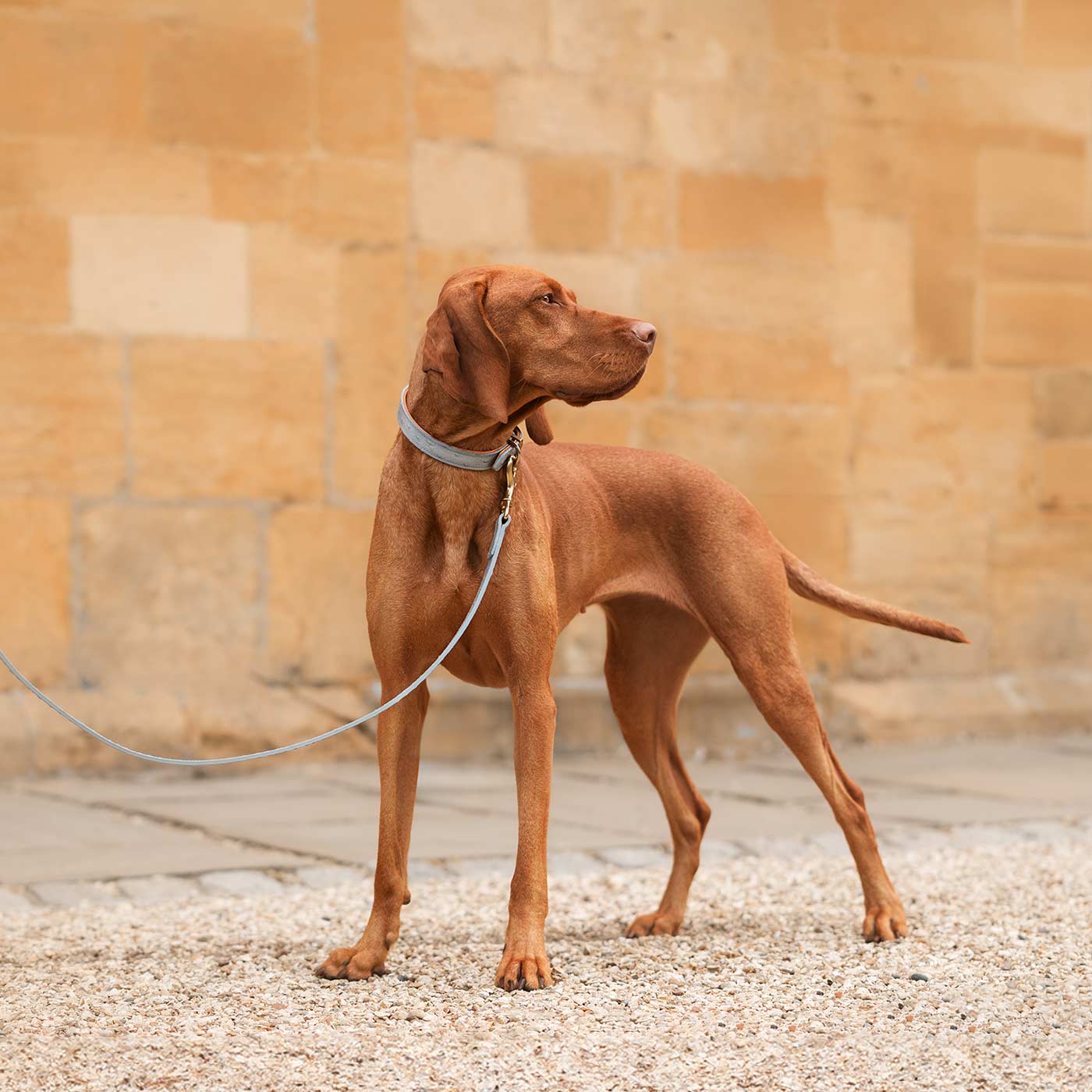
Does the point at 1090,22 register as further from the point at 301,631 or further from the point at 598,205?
the point at 301,631

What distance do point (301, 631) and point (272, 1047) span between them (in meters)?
4.29

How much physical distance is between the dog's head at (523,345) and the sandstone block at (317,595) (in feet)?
12.8

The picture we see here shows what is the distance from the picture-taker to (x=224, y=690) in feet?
23.9

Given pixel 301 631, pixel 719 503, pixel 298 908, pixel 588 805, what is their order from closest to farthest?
pixel 719 503, pixel 298 908, pixel 588 805, pixel 301 631

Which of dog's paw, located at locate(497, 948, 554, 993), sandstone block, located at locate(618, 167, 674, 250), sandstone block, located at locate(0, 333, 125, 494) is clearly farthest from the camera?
sandstone block, located at locate(618, 167, 674, 250)

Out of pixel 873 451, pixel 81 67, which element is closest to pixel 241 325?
pixel 81 67

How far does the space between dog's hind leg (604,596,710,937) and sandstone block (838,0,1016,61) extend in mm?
4751

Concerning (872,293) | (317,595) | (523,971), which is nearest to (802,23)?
(872,293)

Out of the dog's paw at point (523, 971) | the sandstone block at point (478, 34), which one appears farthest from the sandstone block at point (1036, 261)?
the dog's paw at point (523, 971)

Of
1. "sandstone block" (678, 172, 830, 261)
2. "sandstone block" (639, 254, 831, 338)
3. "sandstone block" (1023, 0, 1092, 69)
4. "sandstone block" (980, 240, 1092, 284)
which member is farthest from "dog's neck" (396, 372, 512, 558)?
"sandstone block" (1023, 0, 1092, 69)

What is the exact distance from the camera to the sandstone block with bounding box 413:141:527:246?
758 cm

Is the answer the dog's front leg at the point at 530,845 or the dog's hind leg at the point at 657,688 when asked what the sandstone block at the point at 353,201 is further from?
the dog's front leg at the point at 530,845

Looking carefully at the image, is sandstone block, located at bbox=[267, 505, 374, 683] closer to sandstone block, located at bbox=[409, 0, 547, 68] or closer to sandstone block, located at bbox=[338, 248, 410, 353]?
sandstone block, located at bbox=[338, 248, 410, 353]

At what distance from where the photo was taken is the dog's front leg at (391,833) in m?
3.82
